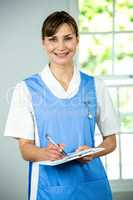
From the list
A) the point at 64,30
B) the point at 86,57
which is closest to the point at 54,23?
the point at 64,30

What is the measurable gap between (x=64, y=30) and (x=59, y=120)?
40cm

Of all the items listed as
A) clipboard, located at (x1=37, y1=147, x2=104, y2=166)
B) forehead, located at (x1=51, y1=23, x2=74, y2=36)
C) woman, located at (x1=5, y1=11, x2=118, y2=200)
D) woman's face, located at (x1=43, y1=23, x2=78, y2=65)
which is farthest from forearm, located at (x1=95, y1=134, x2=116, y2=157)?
forehead, located at (x1=51, y1=23, x2=74, y2=36)

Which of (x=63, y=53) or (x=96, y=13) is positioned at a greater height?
(x=96, y=13)

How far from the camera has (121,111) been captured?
371 cm

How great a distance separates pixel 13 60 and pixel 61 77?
1367 millimetres

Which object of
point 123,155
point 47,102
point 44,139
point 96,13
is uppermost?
point 96,13

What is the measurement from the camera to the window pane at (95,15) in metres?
3.60

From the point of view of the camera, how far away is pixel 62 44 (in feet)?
6.55

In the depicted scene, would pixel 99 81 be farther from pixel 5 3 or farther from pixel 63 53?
pixel 5 3

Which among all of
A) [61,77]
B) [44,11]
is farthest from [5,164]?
[61,77]

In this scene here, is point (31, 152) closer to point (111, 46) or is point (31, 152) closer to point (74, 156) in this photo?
point (74, 156)

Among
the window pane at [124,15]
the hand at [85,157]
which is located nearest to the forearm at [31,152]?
the hand at [85,157]

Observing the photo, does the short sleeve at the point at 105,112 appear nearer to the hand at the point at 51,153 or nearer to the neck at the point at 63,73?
the neck at the point at 63,73

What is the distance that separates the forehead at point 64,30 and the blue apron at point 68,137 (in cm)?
25
